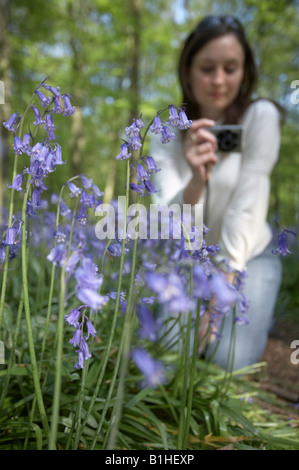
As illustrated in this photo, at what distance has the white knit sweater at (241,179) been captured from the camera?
2.70 metres

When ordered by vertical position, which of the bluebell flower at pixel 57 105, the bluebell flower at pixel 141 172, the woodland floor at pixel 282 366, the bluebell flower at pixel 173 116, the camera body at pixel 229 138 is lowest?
the woodland floor at pixel 282 366

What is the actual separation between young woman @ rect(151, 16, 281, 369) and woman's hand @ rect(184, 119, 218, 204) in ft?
0.04

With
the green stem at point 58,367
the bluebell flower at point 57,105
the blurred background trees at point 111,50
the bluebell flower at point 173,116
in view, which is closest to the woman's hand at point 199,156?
the bluebell flower at point 173,116

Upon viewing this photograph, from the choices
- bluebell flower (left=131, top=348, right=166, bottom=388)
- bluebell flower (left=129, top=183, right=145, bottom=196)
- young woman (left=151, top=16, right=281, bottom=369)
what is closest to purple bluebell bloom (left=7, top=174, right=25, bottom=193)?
bluebell flower (left=129, top=183, right=145, bottom=196)

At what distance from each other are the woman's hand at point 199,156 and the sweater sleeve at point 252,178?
43 centimetres

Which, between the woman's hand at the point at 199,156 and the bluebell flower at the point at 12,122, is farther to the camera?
the woman's hand at the point at 199,156

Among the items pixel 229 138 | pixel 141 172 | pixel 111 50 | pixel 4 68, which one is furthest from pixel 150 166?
pixel 111 50

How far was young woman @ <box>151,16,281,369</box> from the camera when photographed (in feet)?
8.57

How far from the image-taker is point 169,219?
1.49 meters

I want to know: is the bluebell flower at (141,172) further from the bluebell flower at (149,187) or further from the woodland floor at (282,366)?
the woodland floor at (282,366)

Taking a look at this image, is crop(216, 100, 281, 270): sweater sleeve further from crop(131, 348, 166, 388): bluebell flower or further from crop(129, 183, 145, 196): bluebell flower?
crop(131, 348, 166, 388): bluebell flower
